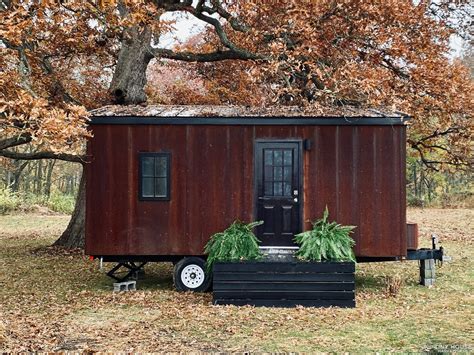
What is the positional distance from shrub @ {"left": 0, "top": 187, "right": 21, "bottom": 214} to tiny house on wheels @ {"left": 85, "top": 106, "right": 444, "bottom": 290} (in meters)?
20.2

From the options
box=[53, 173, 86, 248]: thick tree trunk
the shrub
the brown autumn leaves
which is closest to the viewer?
the brown autumn leaves

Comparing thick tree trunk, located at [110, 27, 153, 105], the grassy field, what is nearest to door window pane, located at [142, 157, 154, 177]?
the grassy field

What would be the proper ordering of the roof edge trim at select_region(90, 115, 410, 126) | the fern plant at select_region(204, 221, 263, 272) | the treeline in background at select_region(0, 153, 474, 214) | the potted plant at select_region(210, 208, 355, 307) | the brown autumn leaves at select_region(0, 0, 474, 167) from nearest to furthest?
1. the potted plant at select_region(210, 208, 355, 307)
2. the fern plant at select_region(204, 221, 263, 272)
3. the roof edge trim at select_region(90, 115, 410, 126)
4. the brown autumn leaves at select_region(0, 0, 474, 167)
5. the treeline in background at select_region(0, 153, 474, 214)

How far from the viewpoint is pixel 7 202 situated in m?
30.6

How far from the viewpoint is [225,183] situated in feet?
39.4

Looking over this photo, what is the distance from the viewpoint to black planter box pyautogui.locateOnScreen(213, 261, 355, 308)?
10719mm

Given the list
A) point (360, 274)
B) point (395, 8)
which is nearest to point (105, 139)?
point (360, 274)

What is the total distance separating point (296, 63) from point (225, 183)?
11.9ft

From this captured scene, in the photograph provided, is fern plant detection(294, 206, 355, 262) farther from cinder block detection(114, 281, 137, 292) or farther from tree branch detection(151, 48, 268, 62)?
tree branch detection(151, 48, 268, 62)

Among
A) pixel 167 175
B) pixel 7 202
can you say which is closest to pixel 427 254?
pixel 167 175

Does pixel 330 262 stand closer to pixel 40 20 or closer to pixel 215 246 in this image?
pixel 215 246

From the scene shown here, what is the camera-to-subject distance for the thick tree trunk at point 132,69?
16438mm

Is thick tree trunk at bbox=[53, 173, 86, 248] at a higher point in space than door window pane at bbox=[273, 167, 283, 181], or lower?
lower

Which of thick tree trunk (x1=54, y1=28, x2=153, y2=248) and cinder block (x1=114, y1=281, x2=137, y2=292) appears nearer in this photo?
cinder block (x1=114, y1=281, x2=137, y2=292)
